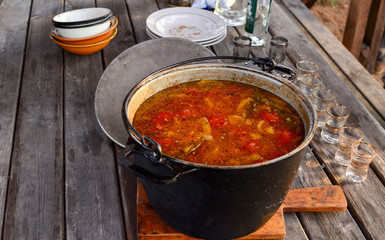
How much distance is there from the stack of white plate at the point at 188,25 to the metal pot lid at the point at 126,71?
0.25 m

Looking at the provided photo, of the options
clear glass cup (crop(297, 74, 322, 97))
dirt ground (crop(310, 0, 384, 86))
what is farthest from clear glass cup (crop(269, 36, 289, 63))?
dirt ground (crop(310, 0, 384, 86))

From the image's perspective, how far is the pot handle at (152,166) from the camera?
2.91ft

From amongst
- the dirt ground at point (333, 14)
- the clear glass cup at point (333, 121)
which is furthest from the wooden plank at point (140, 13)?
the dirt ground at point (333, 14)

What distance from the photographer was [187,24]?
2.38 m

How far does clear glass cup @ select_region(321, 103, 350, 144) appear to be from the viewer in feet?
5.14

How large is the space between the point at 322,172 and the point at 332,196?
0.52 ft

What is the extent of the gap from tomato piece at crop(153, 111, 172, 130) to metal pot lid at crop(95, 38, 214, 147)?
0.85ft

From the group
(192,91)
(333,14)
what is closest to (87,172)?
(192,91)

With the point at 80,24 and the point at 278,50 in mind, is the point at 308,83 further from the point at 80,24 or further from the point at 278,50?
the point at 80,24

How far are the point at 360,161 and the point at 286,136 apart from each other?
394 mm

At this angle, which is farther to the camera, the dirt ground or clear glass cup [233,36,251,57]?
the dirt ground

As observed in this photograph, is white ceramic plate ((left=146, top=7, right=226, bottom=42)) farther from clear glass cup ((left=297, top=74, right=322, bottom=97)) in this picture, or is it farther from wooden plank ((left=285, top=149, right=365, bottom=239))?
wooden plank ((left=285, top=149, right=365, bottom=239))

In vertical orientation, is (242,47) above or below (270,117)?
below

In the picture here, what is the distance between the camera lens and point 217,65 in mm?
1350
